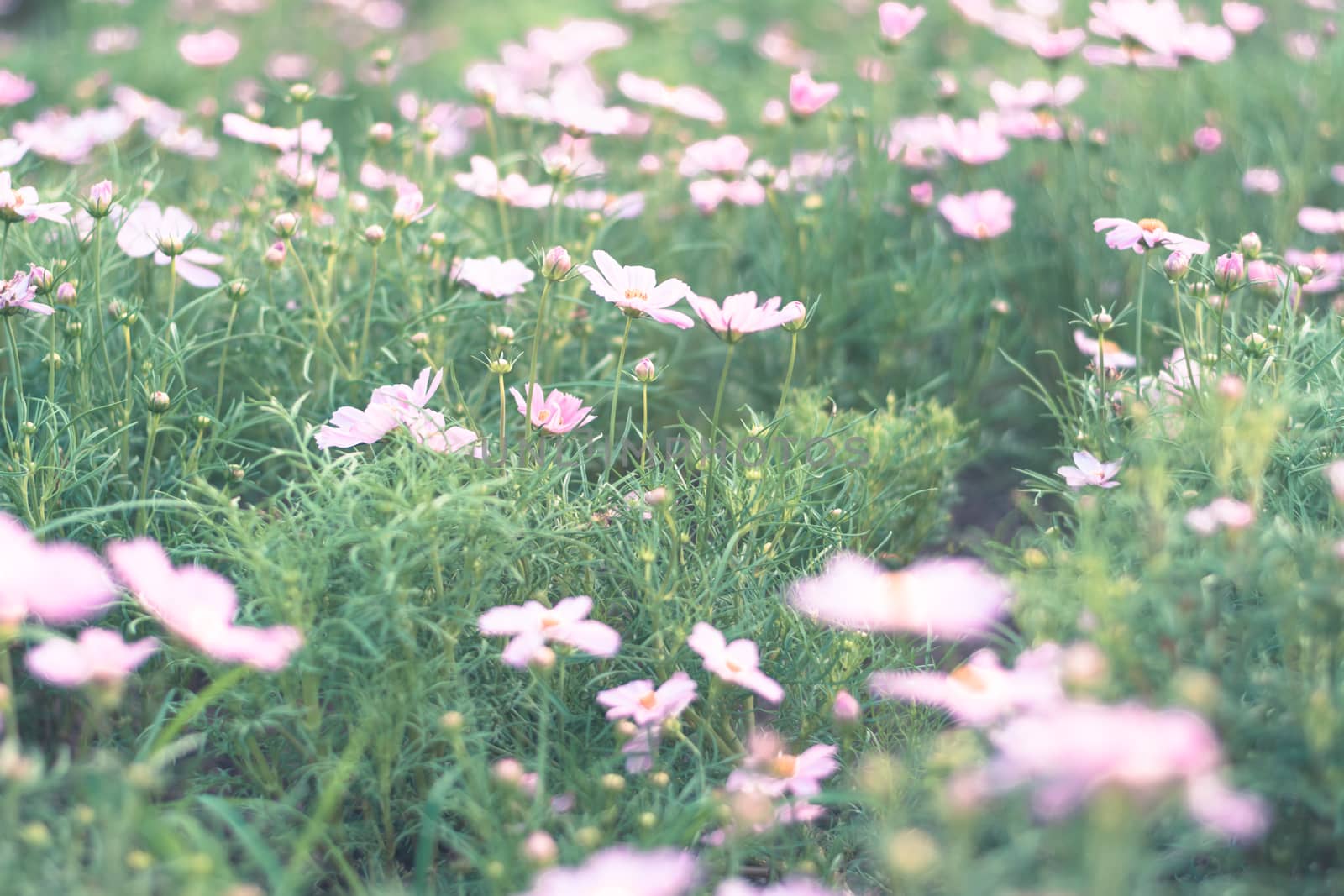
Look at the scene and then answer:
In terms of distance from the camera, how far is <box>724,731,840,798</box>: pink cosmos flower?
1145 millimetres

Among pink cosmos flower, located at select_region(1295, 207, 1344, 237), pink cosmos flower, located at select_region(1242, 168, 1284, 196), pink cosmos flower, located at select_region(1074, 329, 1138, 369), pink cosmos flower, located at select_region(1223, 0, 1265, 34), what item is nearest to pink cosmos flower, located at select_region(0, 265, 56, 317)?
pink cosmos flower, located at select_region(1074, 329, 1138, 369)

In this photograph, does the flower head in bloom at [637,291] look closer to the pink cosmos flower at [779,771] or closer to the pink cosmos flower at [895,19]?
the pink cosmos flower at [779,771]

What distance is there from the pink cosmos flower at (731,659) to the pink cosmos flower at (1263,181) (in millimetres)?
1575

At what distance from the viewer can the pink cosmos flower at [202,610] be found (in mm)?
1008

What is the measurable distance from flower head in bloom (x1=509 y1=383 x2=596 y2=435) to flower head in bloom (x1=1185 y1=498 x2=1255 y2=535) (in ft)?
2.24

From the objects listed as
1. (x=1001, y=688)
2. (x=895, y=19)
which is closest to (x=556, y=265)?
(x=1001, y=688)

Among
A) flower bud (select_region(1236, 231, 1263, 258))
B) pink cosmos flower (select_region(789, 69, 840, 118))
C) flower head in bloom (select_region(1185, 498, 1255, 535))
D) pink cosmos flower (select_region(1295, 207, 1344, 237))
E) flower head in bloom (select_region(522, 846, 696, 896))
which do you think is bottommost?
pink cosmos flower (select_region(1295, 207, 1344, 237))

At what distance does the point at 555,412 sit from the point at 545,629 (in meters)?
0.34

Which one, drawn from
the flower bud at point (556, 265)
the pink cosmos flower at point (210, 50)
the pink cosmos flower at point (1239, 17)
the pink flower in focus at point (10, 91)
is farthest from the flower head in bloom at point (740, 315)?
the pink cosmos flower at point (210, 50)

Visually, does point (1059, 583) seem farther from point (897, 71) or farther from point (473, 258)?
point (897, 71)

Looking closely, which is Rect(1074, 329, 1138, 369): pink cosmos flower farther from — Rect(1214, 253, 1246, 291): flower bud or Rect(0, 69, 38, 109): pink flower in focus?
Rect(0, 69, 38, 109): pink flower in focus

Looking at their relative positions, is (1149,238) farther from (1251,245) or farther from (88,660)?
(88,660)

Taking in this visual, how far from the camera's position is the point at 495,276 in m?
1.67

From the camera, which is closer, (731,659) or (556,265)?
(731,659)
